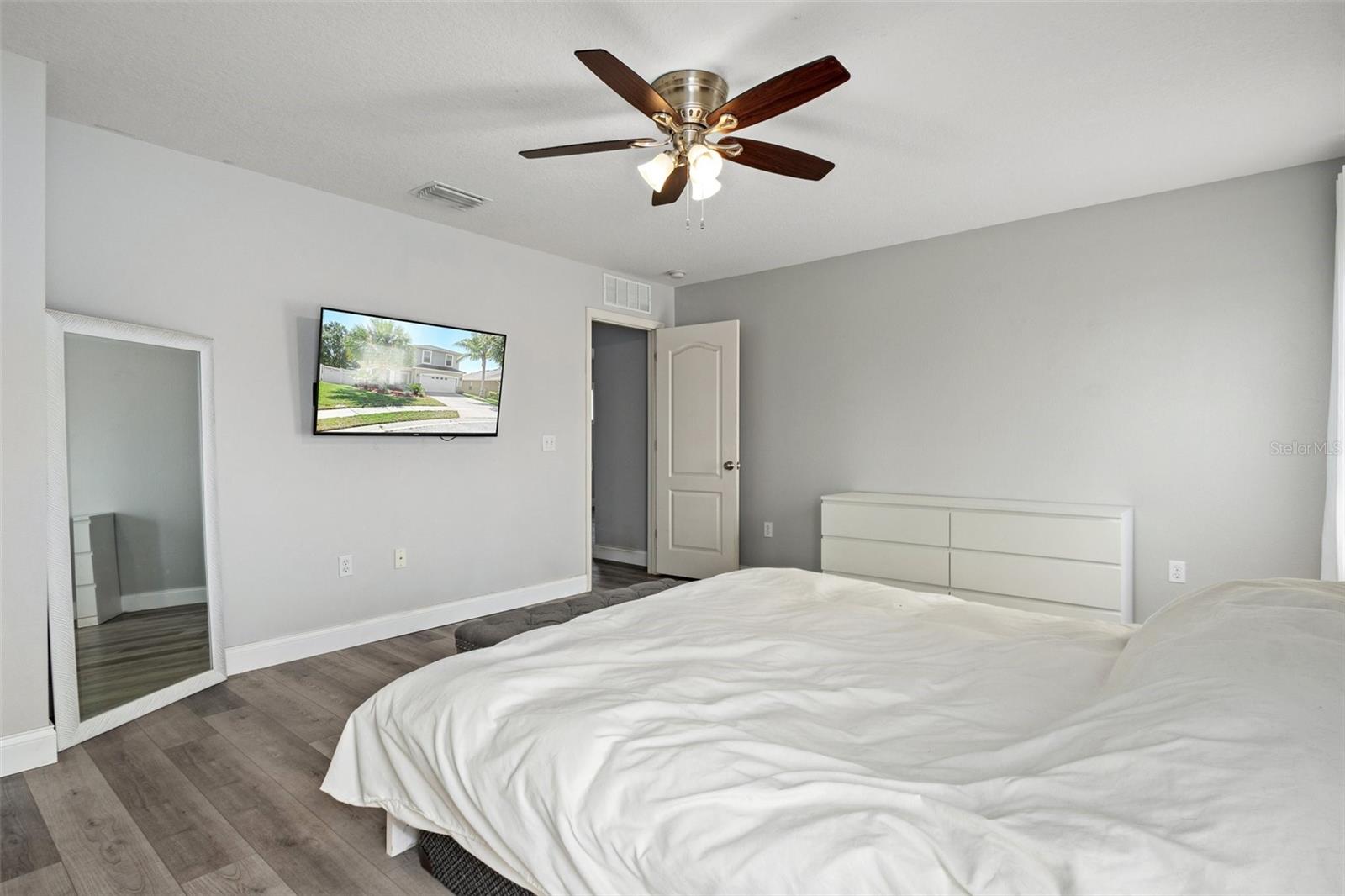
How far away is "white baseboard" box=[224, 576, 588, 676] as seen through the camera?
10.9 ft

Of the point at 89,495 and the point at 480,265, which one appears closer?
the point at 89,495

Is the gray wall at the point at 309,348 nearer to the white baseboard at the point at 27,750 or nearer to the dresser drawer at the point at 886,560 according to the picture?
the white baseboard at the point at 27,750

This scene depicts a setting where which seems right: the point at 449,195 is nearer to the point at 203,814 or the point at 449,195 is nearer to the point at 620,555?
the point at 203,814

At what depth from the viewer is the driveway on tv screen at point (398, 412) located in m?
3.51

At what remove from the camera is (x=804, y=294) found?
5.01 meters

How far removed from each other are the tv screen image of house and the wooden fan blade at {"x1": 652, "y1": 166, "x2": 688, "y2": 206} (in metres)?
1.77

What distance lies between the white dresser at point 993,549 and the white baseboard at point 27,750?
3.85m

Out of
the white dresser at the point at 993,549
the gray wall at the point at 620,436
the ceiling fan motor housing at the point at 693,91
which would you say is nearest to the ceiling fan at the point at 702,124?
the ceiling fan motor housing at the point at 693,91

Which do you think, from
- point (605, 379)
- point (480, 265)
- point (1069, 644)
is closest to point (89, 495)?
point (480, 265)

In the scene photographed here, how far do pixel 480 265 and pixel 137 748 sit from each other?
3069 millimetres

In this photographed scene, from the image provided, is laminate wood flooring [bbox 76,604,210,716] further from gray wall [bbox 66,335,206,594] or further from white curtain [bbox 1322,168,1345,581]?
white curtain [bbox 1322,168,1345,581]

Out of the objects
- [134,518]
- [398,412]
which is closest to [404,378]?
[398,412]

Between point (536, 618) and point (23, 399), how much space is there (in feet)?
6.45

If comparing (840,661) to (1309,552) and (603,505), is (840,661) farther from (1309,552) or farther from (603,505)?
(603,505)
